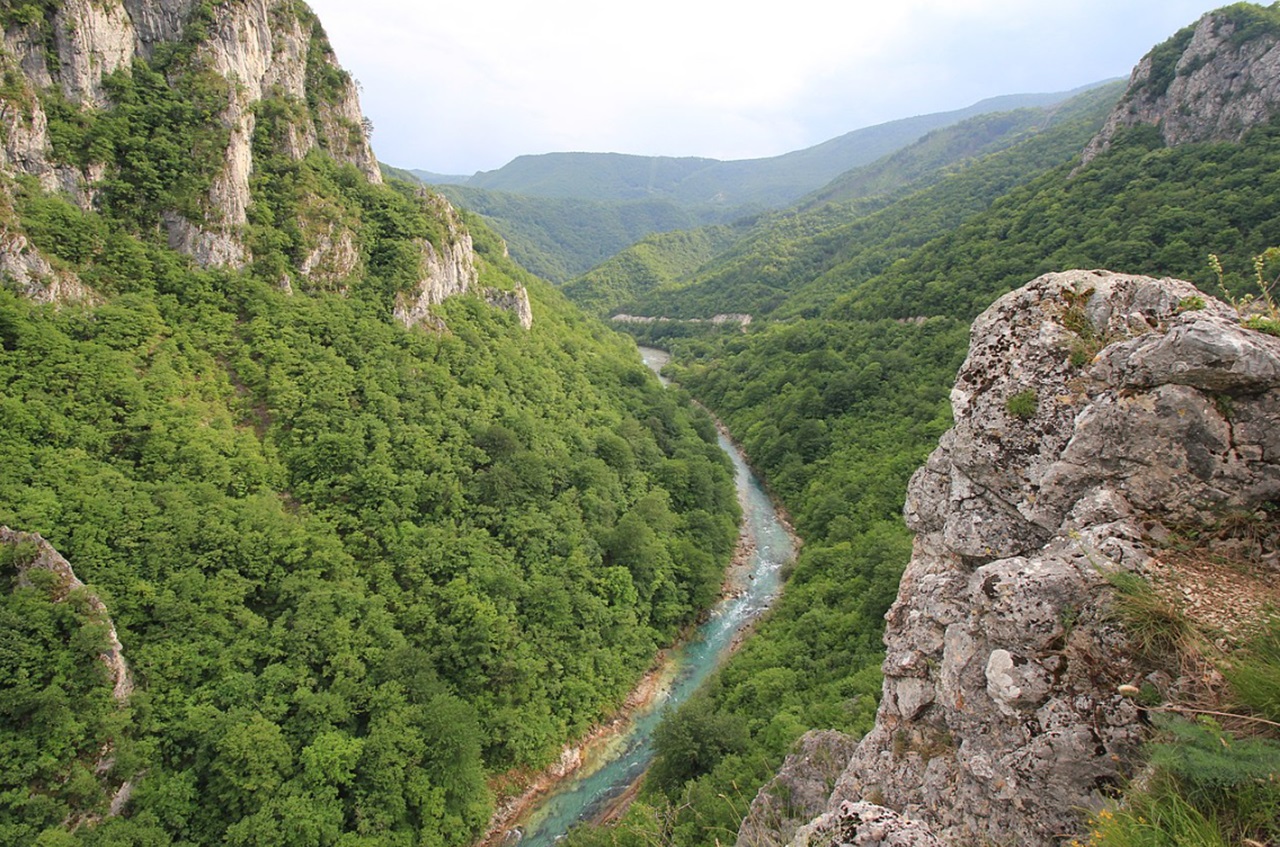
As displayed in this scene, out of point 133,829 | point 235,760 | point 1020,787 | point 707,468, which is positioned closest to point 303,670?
point 235,760

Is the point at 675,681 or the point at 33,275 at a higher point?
the point at 33,275

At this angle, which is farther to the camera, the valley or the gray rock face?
the gray rock face

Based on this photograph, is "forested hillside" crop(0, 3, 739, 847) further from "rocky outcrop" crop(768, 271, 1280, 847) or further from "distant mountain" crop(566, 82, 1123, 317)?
"distant mountain" crop(566, 82, 1123, 317)

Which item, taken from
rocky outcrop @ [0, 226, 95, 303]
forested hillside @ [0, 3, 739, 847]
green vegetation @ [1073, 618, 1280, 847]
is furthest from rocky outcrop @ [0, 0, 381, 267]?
green vegetation @ [1073, 618, 1280, 847]

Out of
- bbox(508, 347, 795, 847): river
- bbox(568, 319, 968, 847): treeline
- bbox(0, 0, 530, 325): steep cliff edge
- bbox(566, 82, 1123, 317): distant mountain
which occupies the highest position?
bbox(0, 0, 530, 325): steep cliff edge

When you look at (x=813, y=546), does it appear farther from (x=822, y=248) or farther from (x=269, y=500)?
(x=822, y=248)

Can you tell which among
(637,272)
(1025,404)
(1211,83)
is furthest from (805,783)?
(637,272)
